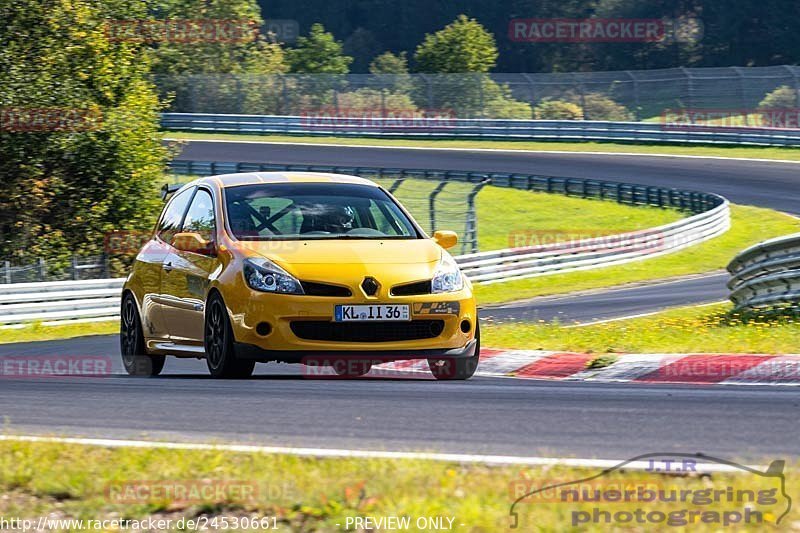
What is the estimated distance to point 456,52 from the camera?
75.4 m

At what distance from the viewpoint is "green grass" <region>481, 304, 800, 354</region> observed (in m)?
10.4

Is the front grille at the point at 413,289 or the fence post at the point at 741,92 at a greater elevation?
the front grille at the point at 413,289

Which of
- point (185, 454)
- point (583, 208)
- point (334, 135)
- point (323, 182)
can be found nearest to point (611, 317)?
point (323, 182)

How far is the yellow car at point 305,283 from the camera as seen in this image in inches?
348

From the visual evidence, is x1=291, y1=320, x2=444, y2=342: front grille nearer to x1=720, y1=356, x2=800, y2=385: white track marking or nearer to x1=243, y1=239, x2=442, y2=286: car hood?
x1=243, y1=239, x2=442, y2=286: car hood

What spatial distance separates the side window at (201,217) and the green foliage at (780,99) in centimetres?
4066

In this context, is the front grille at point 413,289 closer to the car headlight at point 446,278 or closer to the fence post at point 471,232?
the car headlight at point 446,278

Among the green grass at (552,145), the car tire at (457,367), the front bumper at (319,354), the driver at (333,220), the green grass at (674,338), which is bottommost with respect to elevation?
the green grass at (552,145)

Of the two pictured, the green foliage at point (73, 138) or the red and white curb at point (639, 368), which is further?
the green foliage at point (73, 138)

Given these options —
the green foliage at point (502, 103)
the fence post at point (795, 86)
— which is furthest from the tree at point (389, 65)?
the fence post at point (795, 86)

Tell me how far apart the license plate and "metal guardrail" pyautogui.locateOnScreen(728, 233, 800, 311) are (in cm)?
591

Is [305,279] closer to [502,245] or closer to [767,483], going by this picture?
[767,483]

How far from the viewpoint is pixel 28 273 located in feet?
86.0

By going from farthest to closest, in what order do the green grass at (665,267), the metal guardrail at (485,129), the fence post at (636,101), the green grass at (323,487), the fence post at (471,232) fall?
the fence post at (636,101), the metal guardrail at (485,129), the fence post at (471,232), the green grass at (665,267), the green grass at (323,487)
